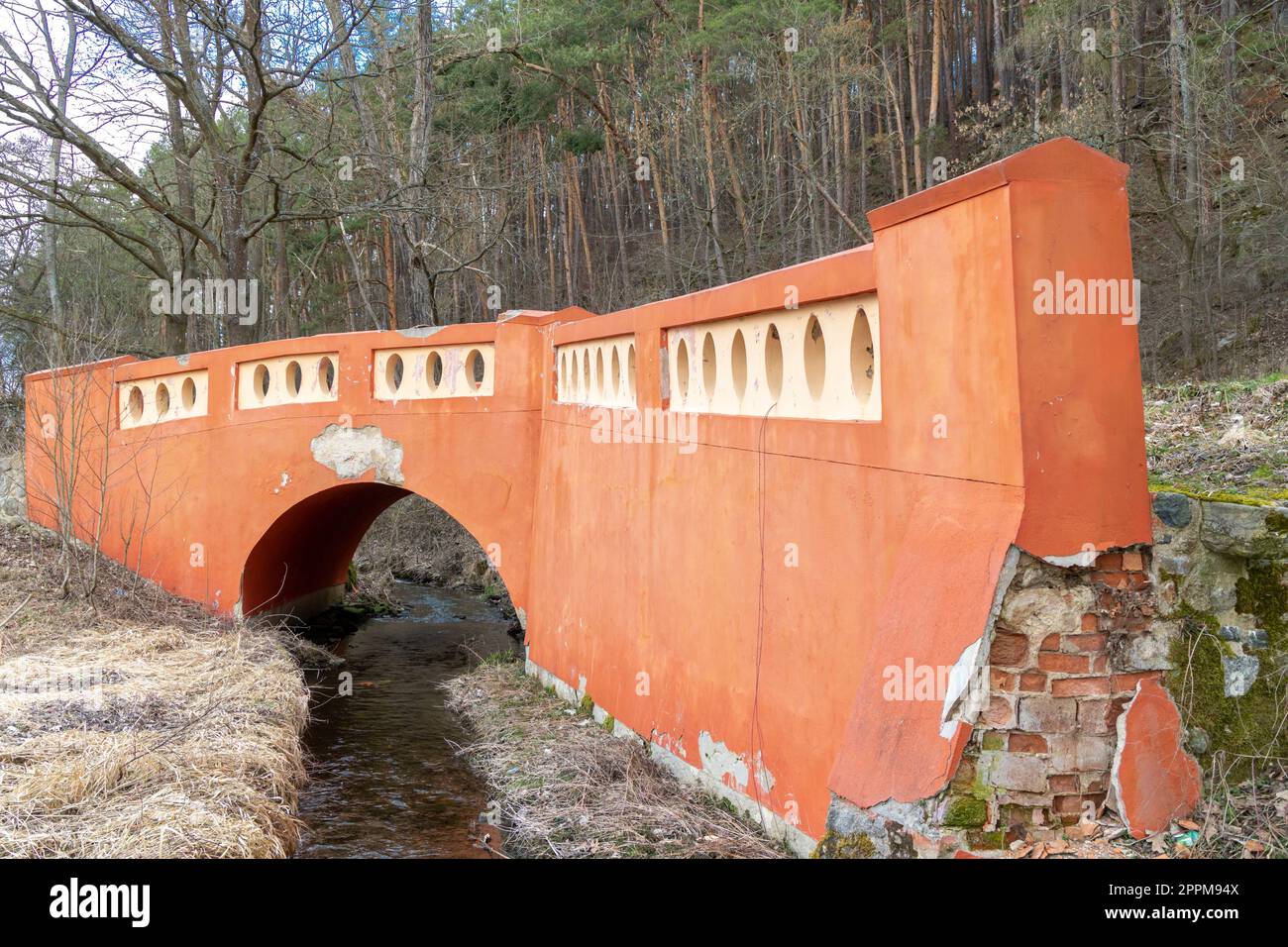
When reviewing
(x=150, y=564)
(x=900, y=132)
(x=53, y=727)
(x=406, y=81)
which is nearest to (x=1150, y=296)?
(x=900, y=132)

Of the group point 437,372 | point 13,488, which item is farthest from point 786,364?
point 13,488

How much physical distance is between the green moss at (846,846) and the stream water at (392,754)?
2848 millimetres

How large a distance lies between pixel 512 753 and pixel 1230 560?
5.21m

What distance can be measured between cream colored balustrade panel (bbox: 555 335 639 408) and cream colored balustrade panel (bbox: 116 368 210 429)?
403cm

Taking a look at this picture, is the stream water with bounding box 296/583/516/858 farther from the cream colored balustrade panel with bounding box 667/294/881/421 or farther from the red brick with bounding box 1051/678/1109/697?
the red brick with bounding box 1051/678/1109/697

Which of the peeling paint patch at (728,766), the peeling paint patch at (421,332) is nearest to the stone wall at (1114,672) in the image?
the peeling paint patch at (728,766)

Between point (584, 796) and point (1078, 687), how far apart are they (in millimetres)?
3487

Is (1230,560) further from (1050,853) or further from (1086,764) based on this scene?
(1050,853)

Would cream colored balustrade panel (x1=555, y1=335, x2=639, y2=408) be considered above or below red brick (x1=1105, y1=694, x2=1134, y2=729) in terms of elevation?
above

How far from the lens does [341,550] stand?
536 inches

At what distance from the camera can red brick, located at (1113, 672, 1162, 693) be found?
3.33 m

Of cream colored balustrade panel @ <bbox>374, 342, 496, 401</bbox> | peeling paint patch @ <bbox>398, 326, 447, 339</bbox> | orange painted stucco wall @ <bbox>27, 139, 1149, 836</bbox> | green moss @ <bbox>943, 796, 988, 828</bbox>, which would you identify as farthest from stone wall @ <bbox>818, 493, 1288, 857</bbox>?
peeling paint patch @ <bbox>398, 326, 447, 339</bbox>
